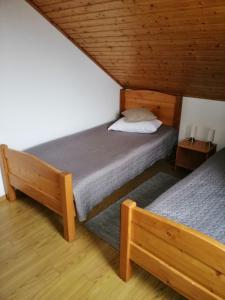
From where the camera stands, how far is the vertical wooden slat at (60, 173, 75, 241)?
5.73 ft

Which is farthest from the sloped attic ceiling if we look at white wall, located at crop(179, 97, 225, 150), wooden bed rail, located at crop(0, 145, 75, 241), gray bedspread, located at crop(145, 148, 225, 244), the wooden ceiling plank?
wooden bed rail, located at crop(0, 145, 75, 241)

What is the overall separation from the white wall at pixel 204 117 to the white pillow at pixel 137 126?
38 cm

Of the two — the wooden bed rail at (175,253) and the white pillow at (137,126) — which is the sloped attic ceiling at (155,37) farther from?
the wooden bed rail at (175,253)

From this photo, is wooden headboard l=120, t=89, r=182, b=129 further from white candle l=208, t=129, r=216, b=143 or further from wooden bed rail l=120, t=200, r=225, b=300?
wooden bed rail l=120, t=200, r=225, b=300

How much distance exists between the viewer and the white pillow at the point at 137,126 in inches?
123

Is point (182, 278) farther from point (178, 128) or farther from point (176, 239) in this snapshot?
point (178, 128)

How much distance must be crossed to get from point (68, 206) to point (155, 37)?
5.35ft

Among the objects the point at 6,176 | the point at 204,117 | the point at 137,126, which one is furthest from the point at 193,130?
the point at 6,176

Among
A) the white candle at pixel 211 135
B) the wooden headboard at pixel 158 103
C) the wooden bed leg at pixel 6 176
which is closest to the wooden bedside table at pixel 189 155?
the white candle at pixel 211 135

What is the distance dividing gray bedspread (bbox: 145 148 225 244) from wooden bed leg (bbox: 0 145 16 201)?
148 centimetres

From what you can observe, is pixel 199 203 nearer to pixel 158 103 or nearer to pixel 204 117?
pixel 204 117

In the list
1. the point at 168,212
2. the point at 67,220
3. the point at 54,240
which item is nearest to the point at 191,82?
the point at 168,212

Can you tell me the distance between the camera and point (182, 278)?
125 cm

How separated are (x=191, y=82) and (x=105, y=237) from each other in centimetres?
193
